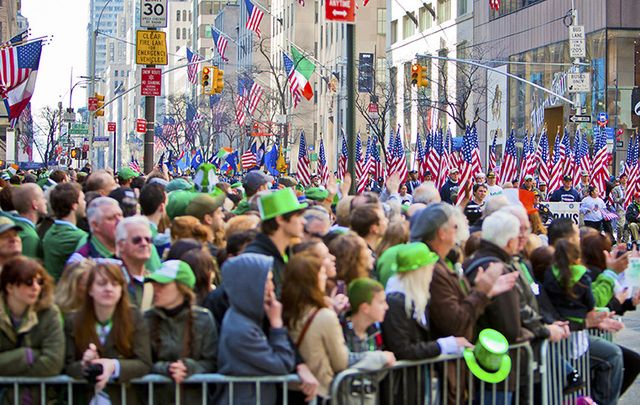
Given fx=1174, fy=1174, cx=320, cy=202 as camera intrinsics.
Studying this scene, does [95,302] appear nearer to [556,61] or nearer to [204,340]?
[204,340]

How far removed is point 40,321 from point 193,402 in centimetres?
98

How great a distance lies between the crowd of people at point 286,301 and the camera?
259 inches

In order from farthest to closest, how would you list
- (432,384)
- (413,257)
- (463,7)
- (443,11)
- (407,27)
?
(407,27), (443,11), (463,7), (432,384), (413,257)

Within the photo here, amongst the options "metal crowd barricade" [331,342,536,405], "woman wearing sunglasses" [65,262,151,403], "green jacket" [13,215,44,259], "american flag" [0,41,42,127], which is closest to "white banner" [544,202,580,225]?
"american flag" [0,41,42,127]

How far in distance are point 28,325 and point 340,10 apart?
10281mm

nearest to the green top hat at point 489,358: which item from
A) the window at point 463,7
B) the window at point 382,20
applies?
the window at point 463,7

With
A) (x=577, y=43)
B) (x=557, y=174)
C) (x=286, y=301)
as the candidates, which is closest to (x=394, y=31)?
(x=577, y=43)

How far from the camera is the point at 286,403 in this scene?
6.70m

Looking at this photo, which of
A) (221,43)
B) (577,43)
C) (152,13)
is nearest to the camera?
(152,13)

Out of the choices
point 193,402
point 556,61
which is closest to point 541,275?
point 193,402

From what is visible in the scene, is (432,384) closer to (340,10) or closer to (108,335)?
(108,335)

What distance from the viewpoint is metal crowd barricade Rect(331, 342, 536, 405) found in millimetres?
6770

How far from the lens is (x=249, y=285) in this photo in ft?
21.5

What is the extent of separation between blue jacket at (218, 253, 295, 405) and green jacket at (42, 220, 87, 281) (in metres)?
2.73
